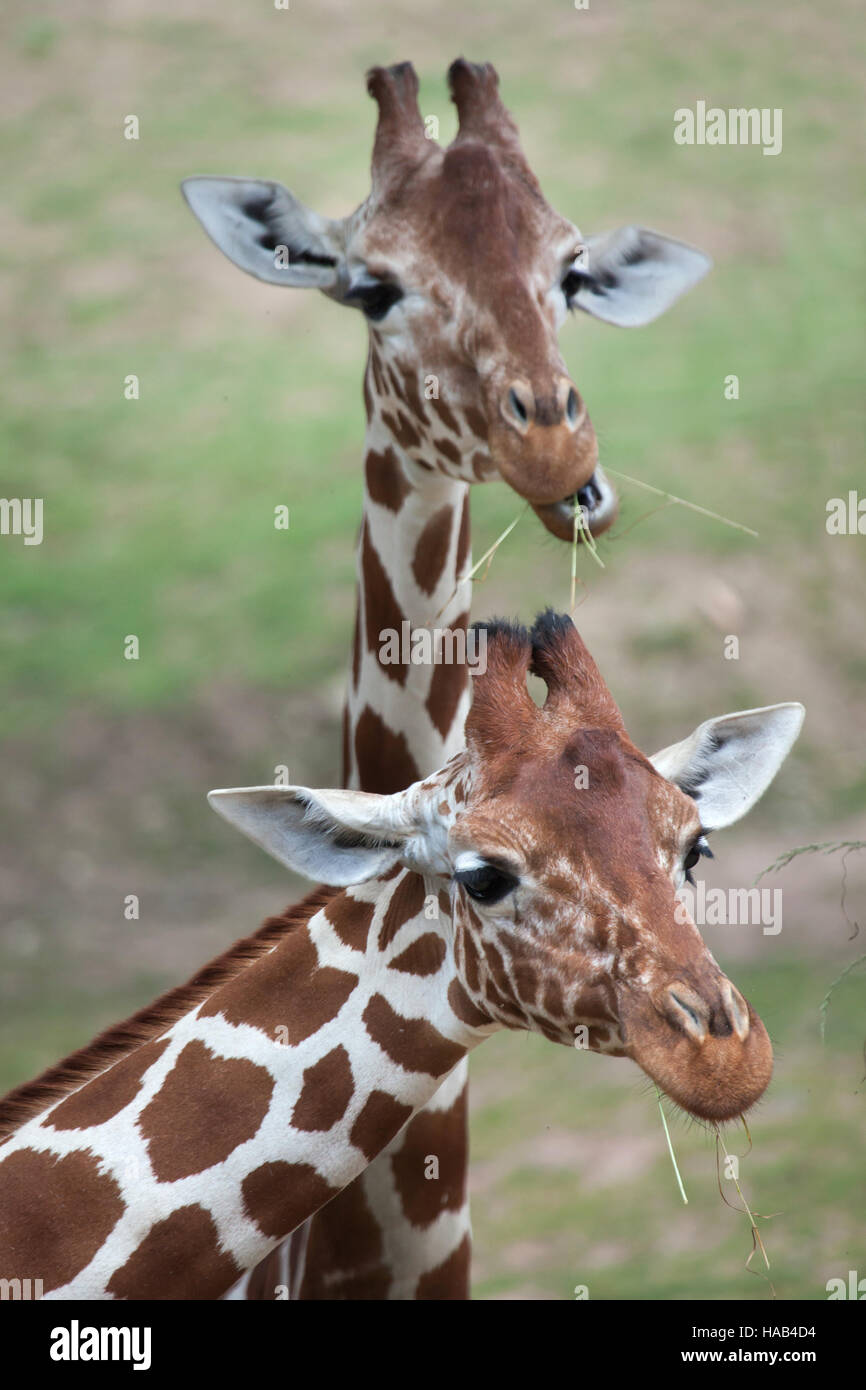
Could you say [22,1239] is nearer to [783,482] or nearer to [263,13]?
[783,482]

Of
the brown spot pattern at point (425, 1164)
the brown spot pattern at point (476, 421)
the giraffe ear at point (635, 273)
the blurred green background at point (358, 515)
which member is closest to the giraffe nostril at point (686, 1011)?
the brown spot pattern at point (425, 1164)

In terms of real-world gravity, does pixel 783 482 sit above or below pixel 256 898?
above

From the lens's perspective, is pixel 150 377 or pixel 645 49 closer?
pixel 150 377

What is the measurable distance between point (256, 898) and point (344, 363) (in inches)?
237

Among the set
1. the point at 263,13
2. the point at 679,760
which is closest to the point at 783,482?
the point at 263,13

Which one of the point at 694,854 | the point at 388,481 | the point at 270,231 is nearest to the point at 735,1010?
the point at 694,854

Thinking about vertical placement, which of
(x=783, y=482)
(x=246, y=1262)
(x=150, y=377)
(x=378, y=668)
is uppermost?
(x=150, y=377)

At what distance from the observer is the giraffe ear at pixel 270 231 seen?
6059 mm

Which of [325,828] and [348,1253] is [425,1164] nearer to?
[348,1253]

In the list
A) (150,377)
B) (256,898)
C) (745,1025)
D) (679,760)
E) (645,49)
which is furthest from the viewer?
(645,49)

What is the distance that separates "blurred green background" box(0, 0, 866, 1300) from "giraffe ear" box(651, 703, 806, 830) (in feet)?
8.34

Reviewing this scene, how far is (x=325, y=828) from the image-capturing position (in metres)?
4.19

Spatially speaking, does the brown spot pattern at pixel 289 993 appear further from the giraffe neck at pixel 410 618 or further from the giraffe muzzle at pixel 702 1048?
the giraffe neck at pixel 410 618

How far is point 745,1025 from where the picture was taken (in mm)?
3615
